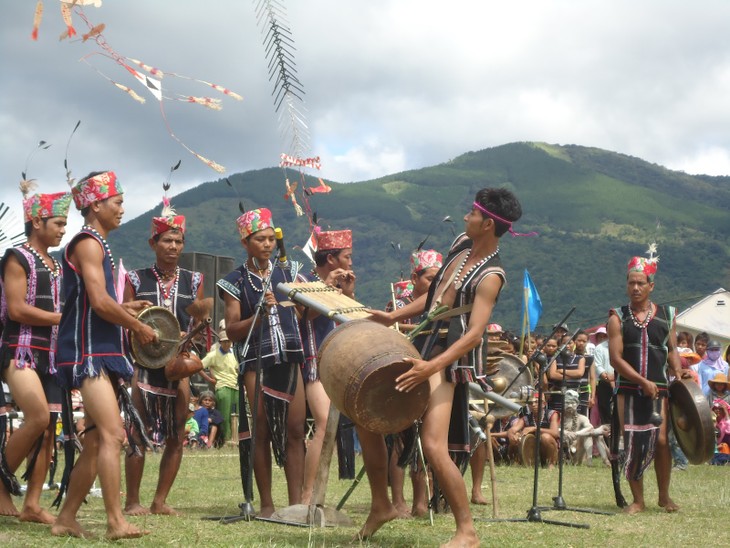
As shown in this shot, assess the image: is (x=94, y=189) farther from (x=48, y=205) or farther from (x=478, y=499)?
(x=478, y=499)

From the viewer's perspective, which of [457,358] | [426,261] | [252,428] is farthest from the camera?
[426,261]

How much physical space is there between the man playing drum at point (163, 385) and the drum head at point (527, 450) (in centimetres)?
809

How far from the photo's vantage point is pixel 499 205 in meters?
6.92

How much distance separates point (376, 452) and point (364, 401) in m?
0.69

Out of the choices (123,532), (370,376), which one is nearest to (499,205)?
(370,376)

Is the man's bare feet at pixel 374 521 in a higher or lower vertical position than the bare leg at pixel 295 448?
lower

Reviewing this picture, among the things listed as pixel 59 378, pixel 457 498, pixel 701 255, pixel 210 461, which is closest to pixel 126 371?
pixel 59 378

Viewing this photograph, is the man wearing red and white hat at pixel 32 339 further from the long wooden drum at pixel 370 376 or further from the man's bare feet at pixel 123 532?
the long wooden drum at pixel 370 376

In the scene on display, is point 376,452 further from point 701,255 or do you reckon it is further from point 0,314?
point 701,255

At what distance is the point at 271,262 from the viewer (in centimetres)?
885

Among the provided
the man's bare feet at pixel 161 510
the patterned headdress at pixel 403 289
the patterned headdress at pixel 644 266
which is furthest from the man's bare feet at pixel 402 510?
the patterned headdress at pixel 644 266

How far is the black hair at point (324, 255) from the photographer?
8.87m

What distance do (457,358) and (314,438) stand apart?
83.9 inches

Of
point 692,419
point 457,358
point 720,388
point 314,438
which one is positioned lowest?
point 314,438
